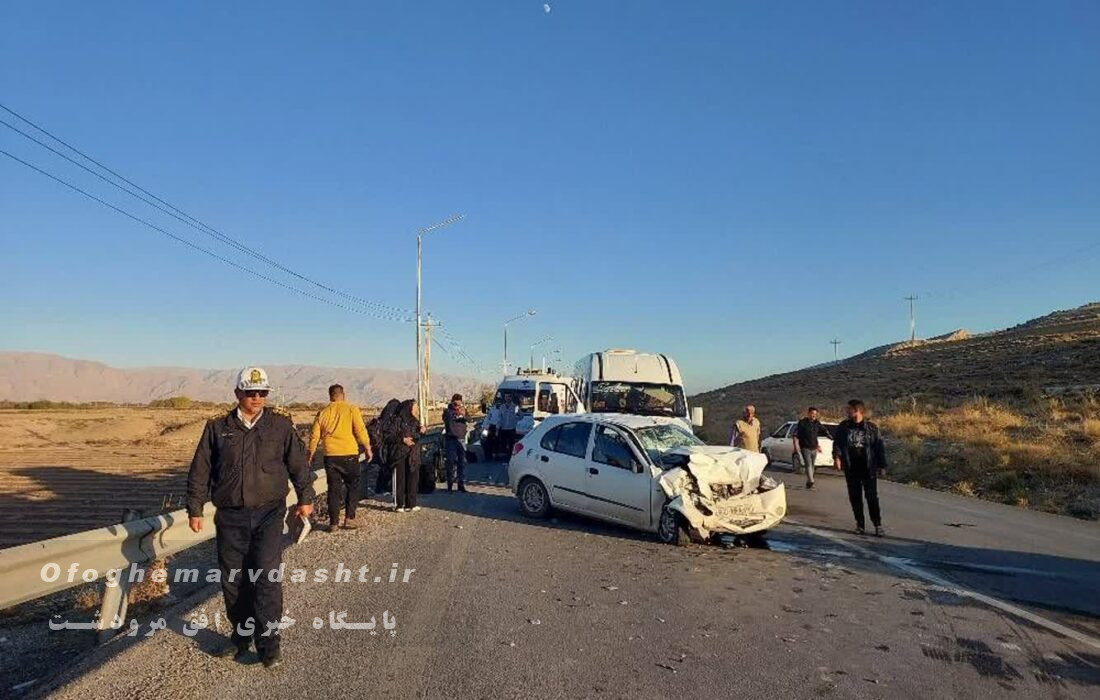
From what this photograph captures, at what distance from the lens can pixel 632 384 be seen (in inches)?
765

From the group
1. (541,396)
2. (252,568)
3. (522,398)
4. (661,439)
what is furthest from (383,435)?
(522,398)

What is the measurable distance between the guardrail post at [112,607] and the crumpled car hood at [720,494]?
19.3ft

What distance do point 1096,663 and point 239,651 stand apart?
583 centimetres

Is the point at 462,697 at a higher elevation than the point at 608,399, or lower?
lower

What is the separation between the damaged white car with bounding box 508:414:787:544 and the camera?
9.65 m

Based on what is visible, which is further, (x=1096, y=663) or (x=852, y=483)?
(x=852, y=483)

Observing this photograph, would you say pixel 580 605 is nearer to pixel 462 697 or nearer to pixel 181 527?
pixel 462 697

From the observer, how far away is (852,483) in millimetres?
11000

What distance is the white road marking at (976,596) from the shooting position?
6160 mm

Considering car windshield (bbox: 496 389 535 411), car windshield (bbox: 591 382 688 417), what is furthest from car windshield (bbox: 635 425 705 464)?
car windshield (bbox: 496 389 535 411)

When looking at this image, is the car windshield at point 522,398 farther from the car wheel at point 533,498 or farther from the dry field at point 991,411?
the car wheel at point 533,498

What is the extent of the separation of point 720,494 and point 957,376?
55193mm

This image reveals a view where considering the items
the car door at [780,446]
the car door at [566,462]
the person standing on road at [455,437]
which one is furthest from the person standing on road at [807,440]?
the car door at [566,462]

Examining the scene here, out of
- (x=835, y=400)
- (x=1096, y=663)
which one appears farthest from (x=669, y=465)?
(x=835, y=400)
